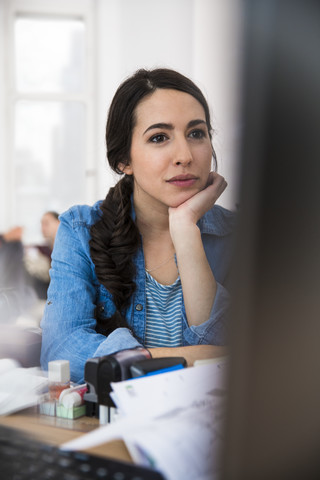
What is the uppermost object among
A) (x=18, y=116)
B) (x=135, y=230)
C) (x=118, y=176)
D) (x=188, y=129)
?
(x=18, y=116)

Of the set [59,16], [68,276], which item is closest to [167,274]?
[68,276]

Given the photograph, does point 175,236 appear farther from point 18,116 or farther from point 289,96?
point 18,116

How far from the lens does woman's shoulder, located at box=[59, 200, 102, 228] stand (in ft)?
3.73

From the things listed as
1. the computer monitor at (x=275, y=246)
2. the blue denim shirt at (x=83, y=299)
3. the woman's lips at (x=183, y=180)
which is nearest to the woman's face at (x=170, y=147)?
the woman's lips at (x=183, y=180)

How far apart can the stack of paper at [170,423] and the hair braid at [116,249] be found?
0.50m

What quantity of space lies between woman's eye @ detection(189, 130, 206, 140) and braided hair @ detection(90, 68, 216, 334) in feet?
0.17

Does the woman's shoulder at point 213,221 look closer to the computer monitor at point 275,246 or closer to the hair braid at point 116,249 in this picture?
the hair braid at point 116,249

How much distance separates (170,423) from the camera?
0.47 m

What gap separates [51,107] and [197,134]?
352cm

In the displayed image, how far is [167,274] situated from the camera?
1176 mm

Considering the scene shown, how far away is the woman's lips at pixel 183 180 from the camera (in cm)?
112

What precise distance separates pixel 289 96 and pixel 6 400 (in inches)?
22.8

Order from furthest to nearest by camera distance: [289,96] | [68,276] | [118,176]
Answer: [118,176] → [68,276] → [289,96]

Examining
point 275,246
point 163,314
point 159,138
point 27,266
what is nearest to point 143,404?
point 275,246
